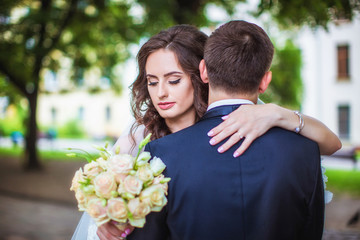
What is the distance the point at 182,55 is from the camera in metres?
2.84

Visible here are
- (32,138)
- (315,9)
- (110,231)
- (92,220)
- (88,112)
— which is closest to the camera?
(110,231)

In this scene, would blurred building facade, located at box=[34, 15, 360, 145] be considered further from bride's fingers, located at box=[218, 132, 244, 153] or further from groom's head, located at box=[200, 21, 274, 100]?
bride's fingers, located at box=[218, 132, 244, 153]

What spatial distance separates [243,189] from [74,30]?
11.7m

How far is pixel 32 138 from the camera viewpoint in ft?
44.8

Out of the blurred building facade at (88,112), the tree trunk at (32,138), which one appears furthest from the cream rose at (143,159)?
the blurred building facade at (88,112)

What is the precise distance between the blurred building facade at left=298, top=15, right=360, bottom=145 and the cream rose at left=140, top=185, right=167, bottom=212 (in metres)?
25.2

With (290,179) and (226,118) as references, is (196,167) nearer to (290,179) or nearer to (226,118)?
(226,118)

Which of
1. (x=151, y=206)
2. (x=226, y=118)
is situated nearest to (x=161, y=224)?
(x=151, y=206)

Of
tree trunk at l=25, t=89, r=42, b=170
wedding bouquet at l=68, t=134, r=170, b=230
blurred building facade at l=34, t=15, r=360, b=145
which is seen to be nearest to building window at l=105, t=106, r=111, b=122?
blurred building facade at l=34, t=15, r=360, b=145

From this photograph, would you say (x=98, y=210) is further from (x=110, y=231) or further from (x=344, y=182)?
(x=344, y=182)

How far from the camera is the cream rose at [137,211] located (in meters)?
1.68

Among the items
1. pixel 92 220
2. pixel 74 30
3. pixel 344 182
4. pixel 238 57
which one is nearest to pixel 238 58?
pixel 238 57

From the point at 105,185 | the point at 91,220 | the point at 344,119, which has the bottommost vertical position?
the point at 91,220

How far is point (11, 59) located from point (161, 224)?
10.9 m
